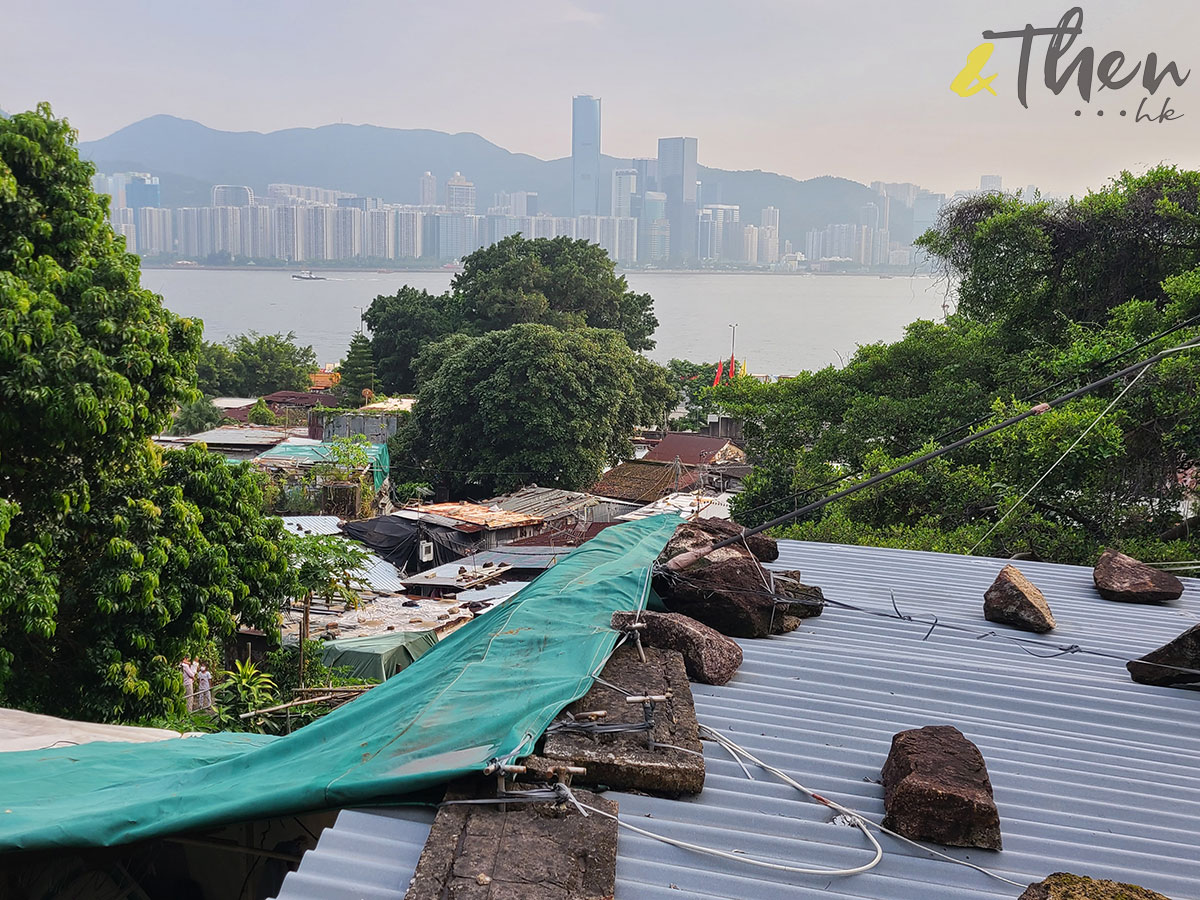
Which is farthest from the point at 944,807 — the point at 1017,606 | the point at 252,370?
the point at 252,370

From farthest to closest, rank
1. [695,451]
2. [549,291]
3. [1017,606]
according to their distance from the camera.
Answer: [549,291] → [695,451] → [1017,606]

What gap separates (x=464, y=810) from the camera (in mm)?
2289

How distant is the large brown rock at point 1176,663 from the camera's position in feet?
12.9

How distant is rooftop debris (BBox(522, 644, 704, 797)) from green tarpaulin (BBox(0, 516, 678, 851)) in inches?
2.9

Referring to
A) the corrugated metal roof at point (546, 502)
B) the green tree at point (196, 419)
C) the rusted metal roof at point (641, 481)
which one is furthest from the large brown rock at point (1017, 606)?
the green tree at point (196, 419)

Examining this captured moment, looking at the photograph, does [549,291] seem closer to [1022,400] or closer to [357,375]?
[357,375]

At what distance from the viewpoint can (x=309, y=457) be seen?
21.9 m

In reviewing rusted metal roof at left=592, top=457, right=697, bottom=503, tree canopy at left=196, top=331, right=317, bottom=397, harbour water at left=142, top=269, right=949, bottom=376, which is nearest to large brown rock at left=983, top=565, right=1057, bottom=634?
rusted metal roof at left=592, top=457, right=697, bottom=503

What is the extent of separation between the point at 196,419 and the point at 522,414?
41.2 ft

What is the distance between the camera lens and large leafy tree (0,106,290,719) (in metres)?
5.62

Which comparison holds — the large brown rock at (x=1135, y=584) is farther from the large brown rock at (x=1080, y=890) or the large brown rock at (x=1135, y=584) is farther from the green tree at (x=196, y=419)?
the green tree at (x=196, y=419)

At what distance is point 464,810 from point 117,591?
15.6 feet

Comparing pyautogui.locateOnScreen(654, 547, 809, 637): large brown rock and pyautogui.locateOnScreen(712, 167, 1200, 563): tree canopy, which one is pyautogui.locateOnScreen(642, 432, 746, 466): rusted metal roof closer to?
pyautogui.locateOnScreen(712, 167, 1200, 563): tree canopy

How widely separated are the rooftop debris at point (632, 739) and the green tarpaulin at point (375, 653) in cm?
764
